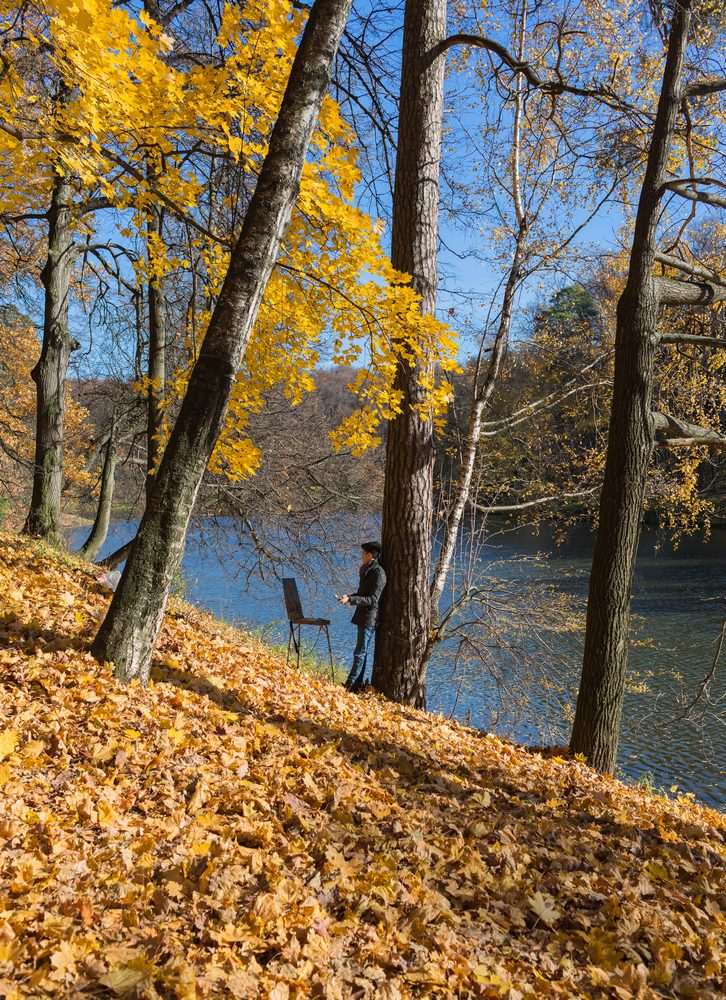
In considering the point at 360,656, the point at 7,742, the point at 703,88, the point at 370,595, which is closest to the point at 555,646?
the point at 360,656

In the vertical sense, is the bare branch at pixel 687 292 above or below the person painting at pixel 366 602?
above

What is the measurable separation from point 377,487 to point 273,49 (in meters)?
9.63

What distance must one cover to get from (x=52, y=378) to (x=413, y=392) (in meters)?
5.08

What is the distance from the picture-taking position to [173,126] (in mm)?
4688

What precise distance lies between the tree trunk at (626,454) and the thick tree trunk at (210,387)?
321 centimetres

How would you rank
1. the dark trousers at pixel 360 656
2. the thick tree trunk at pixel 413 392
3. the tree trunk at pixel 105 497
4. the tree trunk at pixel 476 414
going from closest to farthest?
the thick tree trunk at pixel 413 392
the dark trousers at pixel 360 656
the tree trunk at pixel 476 414
the tree trunk at pixel 105 497

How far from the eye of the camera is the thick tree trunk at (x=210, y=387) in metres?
3.90

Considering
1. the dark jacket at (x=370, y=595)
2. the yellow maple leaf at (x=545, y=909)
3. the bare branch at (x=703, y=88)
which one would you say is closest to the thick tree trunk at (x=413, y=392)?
the dark jacket at (x=370, y=595)

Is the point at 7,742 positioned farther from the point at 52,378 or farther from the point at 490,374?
the point at 52,378

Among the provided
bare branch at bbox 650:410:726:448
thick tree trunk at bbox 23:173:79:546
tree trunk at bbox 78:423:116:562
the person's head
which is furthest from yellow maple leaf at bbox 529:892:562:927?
tree trunk at bbox 78:423:116:562

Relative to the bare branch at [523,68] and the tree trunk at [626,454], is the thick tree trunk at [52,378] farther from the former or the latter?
the tree trunk at [626,454]

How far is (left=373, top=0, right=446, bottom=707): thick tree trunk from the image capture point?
6164 mm

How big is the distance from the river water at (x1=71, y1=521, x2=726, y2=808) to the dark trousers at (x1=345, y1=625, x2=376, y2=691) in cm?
138

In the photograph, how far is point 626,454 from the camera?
222 inches
